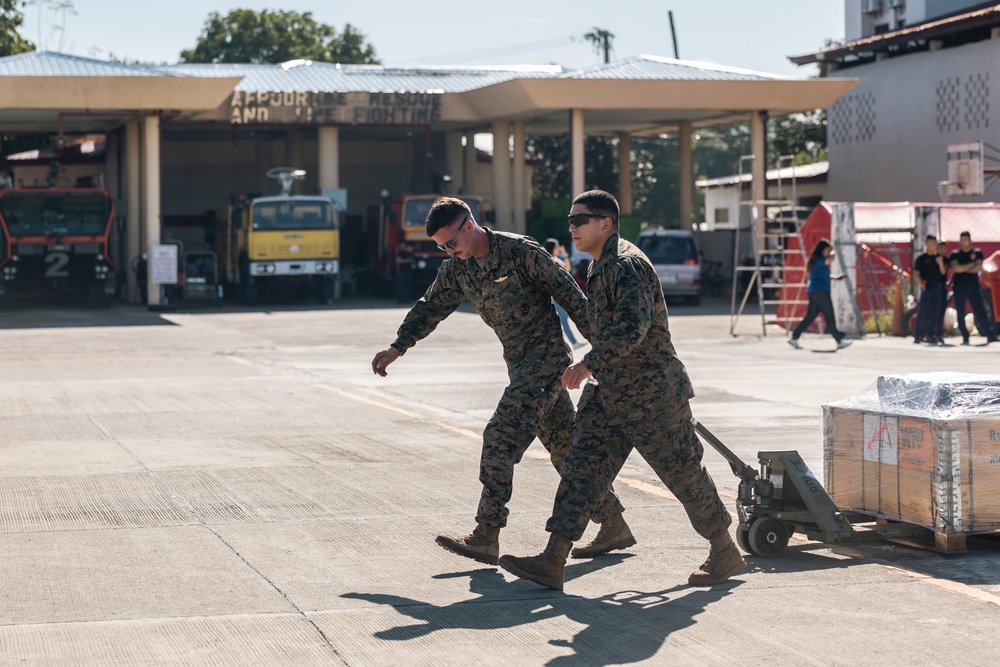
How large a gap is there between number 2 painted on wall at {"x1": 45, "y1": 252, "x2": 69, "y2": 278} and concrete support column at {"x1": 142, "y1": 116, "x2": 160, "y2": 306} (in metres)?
2.45

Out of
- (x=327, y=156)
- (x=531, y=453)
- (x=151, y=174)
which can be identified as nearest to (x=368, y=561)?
(x=531, y=453)

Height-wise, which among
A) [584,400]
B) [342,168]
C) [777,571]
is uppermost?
[342,168]

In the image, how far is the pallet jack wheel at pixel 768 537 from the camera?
7.32 meters

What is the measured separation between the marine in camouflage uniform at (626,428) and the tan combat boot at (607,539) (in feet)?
2.56

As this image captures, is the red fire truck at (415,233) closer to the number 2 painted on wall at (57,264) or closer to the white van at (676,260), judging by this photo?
the white van at (676,260)

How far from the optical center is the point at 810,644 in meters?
5.72

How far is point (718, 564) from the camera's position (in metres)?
6.76

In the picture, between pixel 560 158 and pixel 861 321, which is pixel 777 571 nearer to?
pixel 861 321

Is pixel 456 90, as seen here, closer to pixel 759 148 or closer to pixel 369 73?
pixel 369 73

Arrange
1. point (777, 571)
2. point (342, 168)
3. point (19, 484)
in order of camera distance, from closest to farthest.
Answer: point (777, 571), point (19, 484), point (342, 168)

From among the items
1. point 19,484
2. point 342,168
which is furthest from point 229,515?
point 342,168

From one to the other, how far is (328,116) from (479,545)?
3719 centimetres

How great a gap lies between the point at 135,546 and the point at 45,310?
29979 mm

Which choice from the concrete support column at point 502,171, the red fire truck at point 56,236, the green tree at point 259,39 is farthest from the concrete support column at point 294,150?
the green tree at point 259,39
